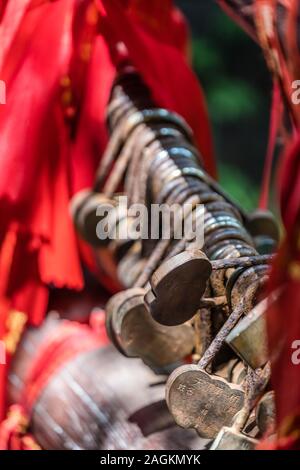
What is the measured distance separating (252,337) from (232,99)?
86 centimetres

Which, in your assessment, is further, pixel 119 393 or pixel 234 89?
pixel 234 89

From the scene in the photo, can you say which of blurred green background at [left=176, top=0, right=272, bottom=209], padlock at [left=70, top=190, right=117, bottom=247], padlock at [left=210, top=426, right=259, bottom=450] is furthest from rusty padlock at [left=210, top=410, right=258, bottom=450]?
blurred green background at [left=176, top=0, right=272, bottom=209]

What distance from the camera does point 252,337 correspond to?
521 mm

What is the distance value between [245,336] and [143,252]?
0.26 metres

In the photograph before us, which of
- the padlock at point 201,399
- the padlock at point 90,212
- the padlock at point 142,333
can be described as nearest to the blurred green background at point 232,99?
the padlock at point 90,212

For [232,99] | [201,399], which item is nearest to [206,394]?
[201,399]

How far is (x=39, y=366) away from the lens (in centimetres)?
84

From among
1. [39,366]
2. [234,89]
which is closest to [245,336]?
[39,366]

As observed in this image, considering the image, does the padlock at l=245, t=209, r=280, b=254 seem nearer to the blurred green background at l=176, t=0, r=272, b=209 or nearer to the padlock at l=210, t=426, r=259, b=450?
the padlock at l=210, t=426, r=259, b=450

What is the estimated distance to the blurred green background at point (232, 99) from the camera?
1.28 m

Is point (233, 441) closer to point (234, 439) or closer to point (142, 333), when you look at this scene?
point (234, 439)

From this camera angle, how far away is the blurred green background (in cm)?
128
